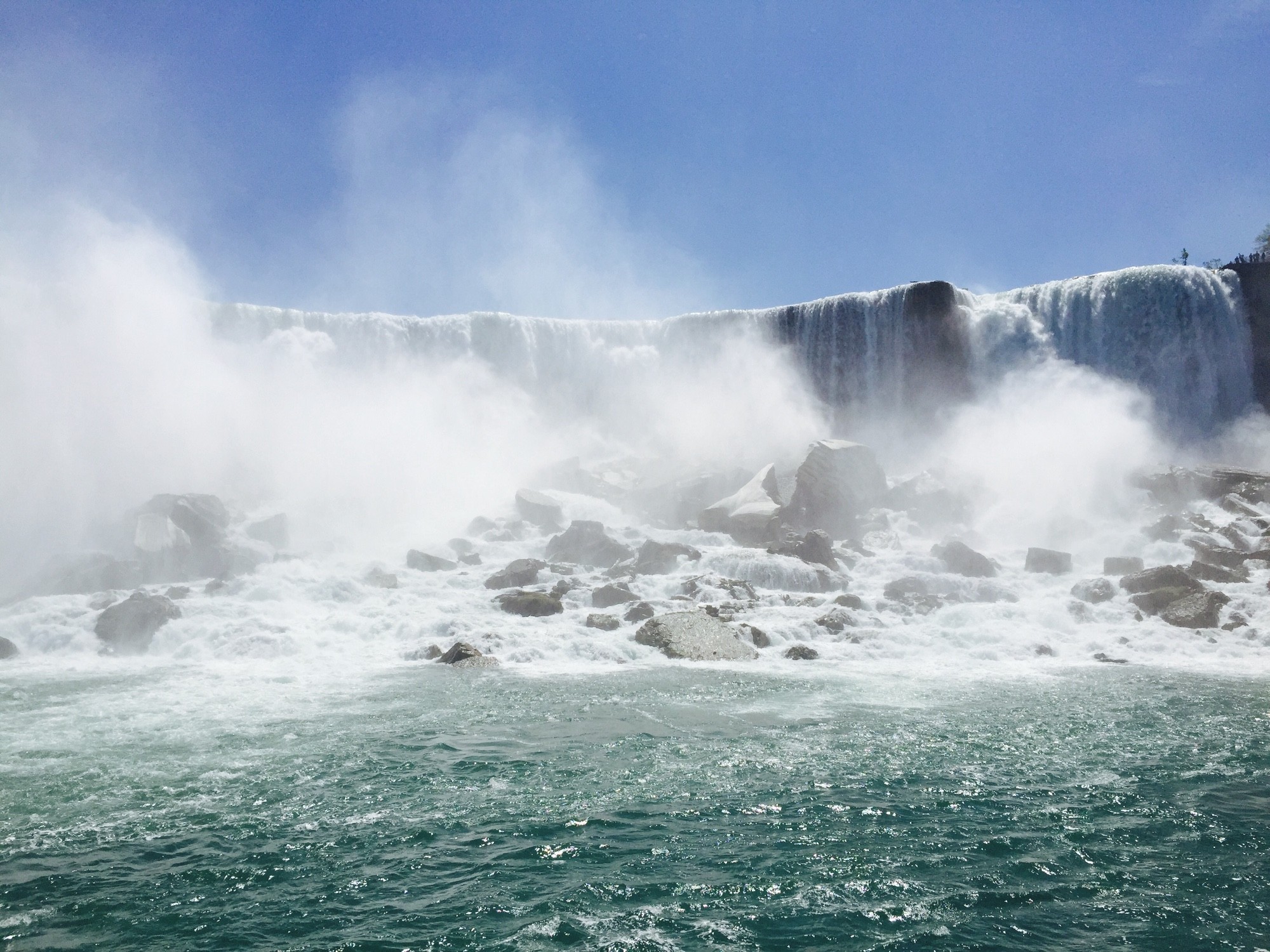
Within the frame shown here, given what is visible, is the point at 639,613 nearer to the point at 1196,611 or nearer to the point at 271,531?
the point at 1196,611

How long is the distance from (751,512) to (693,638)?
407 inches

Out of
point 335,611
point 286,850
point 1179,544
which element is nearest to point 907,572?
point 1179,544

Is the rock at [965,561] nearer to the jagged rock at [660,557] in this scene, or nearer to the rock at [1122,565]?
the rock at [1122,565]

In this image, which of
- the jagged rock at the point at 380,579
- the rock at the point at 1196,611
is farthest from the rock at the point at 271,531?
the rock at the point at 1196,611

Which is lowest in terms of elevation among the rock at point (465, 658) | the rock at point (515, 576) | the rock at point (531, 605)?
the rock at point (465, 658)

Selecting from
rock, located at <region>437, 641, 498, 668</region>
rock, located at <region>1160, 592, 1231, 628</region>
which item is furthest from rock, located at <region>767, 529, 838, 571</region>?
rock, located at <region>437, 641, 498, 668</region>

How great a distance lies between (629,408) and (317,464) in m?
16.1

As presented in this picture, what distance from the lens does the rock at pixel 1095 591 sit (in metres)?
20.1

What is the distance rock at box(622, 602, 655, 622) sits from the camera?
19.2 meters

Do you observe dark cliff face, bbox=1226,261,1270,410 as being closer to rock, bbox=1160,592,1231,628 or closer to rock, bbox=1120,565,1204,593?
rock, bbox=1120,565,1204,593

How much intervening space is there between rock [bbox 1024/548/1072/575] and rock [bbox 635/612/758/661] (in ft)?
37.6

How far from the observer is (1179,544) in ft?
77.9

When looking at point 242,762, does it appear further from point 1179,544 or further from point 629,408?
point 629,408

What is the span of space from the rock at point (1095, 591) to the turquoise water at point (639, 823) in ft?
25.3
